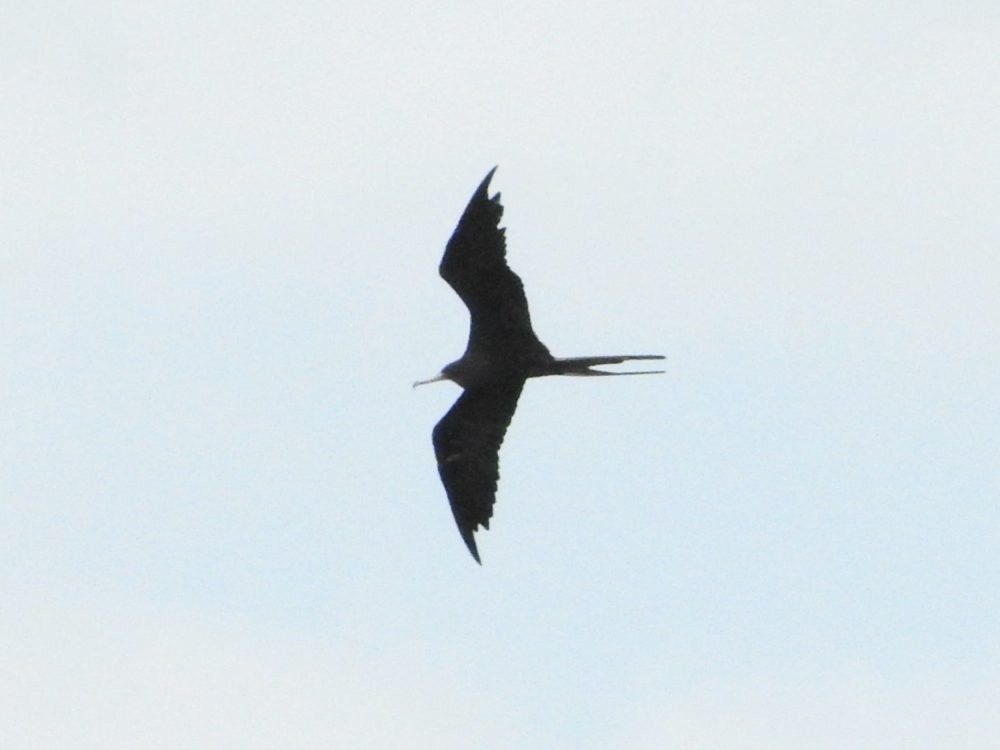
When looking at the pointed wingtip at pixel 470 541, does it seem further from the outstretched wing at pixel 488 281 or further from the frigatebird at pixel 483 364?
the outstretched wing at pixel 488 281

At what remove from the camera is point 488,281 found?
58.9ft

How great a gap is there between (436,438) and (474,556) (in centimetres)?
102

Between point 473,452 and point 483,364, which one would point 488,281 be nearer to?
point 483,364

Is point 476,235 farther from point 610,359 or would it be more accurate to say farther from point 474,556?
point 474,556

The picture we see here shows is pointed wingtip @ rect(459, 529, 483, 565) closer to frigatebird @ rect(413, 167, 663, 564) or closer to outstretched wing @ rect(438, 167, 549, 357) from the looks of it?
frigatebird @ rect(413, 167, 663, 564)

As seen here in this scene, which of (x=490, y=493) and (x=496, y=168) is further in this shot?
(x=490, y=493)

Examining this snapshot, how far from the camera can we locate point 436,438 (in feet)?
61.9

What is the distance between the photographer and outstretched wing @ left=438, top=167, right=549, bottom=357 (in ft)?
58.3

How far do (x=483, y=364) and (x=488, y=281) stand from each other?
2.63 feet

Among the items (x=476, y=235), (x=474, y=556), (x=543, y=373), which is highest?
(x=476, y=235)

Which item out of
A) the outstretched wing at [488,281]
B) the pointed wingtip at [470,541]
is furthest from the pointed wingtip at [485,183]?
the pointed wingtip at [470,541]

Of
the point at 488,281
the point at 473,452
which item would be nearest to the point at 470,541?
the point at 473,452

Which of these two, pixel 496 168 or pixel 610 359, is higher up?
pixel 496 168

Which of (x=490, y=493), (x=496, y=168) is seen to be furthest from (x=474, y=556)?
(x=496, y=168)
